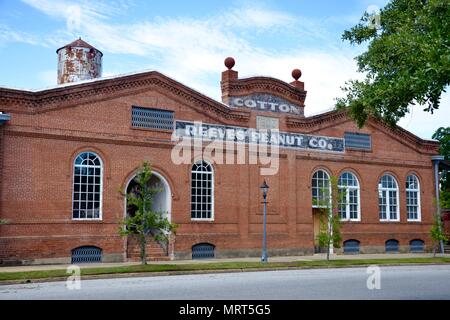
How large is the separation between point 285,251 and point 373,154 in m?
8.80

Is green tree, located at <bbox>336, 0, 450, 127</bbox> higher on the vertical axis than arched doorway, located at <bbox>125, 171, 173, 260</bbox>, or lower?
higher

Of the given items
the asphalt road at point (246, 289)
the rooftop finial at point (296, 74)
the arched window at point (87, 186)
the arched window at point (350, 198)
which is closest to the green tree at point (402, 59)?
the asphalt road at point (246, 289)

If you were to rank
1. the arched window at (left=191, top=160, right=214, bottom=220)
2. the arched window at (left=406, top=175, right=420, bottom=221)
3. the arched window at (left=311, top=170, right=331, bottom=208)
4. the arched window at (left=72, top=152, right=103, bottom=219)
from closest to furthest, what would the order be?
the arched window at (left=72, top=152, right=103, bottom=219), the arched window at (left=191, top=160, right=214, bottom=220), the arched window at (left=311, top=170, right=331, bottom=208), the arched window at (left=406, top=175, right=420, bottom=221)

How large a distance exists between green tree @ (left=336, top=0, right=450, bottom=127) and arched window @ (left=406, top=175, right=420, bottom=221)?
771 inches

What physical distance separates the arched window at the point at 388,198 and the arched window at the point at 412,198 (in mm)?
1012

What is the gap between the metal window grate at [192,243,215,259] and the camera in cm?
2572

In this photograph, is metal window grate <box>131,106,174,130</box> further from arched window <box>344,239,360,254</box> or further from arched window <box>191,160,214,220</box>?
arched window <box>344,239,360,254</box>

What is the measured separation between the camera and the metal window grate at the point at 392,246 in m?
32.8

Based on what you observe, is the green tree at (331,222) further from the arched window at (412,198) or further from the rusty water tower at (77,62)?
the rusty water tower at (77,62)

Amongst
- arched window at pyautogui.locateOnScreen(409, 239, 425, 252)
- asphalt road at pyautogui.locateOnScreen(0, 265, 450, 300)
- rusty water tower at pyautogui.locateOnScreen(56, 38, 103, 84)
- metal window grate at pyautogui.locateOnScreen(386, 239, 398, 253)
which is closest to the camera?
asphalt road at pyautogui.locateOnScreen(0, 265, 450, 300)

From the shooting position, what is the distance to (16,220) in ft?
70.0

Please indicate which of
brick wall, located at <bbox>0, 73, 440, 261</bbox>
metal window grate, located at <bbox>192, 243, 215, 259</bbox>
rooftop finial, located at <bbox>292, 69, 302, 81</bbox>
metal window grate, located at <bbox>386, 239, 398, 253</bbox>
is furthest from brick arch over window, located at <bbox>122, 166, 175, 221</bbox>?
metal window grate, located at <bbox>386, 239, 398, 253</bbox>

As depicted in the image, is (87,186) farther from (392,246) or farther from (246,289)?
(392,246)
